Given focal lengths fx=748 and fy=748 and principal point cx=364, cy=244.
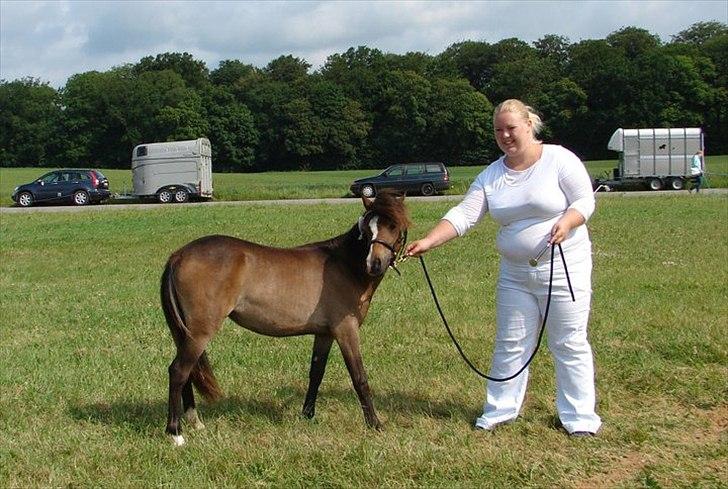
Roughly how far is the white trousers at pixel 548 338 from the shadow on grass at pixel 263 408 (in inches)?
17.6

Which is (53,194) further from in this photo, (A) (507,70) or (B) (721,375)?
(A) (507,70)

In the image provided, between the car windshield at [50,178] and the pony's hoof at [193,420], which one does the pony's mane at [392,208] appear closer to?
the pony's hoof at [193,420]

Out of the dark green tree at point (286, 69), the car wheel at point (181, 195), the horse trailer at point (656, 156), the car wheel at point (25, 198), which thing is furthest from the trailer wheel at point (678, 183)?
the dark green tree at point (286, 69)

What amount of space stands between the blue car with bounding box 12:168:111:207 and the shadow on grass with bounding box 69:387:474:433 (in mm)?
34685

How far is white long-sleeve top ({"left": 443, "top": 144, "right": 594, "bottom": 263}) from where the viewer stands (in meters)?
4.97

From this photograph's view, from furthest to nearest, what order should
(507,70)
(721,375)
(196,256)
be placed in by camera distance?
1. (507,70)
2. (721,375)
3. (196,256)

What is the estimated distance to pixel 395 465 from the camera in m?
4.62

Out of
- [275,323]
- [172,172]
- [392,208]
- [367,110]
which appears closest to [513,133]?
[392,208]

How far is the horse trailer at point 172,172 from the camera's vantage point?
128 ft

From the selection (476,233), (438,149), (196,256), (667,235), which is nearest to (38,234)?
(476,233)

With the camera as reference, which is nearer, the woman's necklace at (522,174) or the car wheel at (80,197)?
the woman's necklace at (522,174)

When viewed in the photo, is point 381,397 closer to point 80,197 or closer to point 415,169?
point 415,169

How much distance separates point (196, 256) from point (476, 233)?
44.5 feet

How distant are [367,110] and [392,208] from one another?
94058mm
